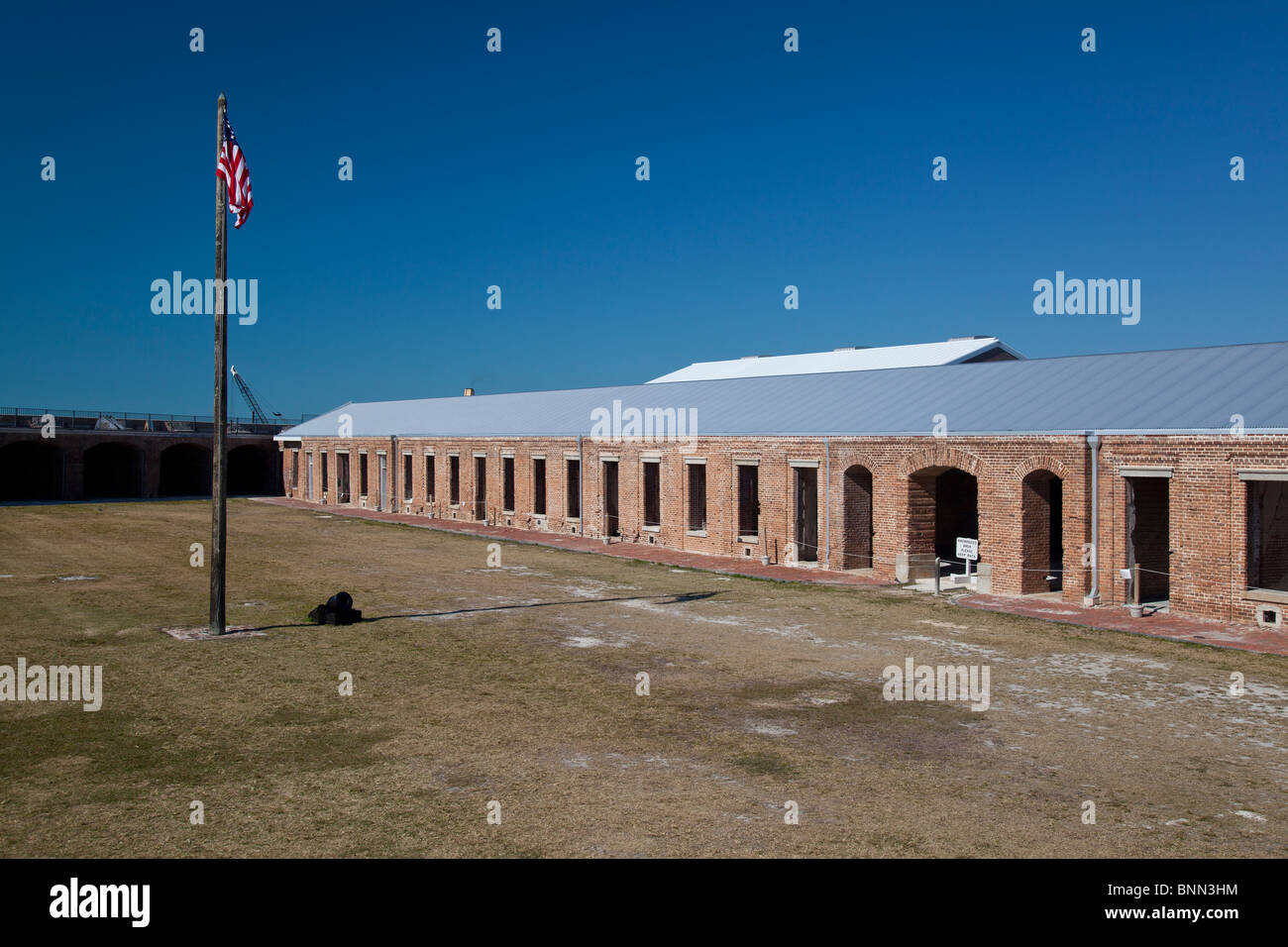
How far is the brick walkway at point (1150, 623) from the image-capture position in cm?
1450

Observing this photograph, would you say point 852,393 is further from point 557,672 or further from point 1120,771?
point 1120,771

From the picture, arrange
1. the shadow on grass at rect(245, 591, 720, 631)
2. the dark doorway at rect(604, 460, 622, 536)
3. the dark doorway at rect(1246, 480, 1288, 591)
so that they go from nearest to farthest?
the dark doorway at rect(1246, 480, 1288, 591)
the shadow on grass at rect(245, 591, 720, 631)
the dark doorway at rect(604, 460, 622, 536)

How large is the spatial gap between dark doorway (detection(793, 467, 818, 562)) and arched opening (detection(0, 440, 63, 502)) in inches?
1594

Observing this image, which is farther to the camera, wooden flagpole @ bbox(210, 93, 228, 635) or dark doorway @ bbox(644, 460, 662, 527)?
dark doorway @ bbox(644, 460, 662, 527)

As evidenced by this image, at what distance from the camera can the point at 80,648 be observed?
45.2 ft

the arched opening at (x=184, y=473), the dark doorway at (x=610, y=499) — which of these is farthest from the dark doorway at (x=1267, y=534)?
the arched opening at (x=184, y=473)

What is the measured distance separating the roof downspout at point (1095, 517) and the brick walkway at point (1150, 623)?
24cm

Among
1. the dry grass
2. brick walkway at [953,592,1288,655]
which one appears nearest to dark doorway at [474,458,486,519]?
the dry grass

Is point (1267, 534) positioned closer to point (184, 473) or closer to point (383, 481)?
point (383, 481)

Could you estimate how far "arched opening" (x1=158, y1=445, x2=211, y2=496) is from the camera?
182 ft

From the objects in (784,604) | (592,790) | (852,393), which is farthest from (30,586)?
(852,393)

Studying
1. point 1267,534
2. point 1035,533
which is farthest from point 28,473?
point 1267,534

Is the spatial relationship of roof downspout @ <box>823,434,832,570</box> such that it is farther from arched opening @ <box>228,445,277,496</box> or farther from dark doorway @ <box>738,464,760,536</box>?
arched opening @ <box>228,445,277,496</box>

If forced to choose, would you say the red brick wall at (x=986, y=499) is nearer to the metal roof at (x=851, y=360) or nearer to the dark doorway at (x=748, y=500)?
the dark doorway at (x=748, y=500)
